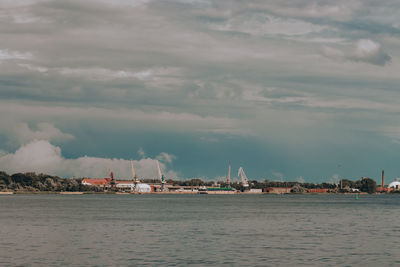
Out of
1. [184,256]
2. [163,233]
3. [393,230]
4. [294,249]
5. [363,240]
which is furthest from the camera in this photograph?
[393,230]

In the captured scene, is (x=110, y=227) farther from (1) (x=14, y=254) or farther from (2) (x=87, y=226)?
(1) (x=14, y=254)

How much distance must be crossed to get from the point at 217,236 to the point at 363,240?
19.8 meters

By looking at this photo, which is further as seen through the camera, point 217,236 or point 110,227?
point 110,227

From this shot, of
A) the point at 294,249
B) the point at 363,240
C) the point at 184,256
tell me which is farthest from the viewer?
the point at 363,240

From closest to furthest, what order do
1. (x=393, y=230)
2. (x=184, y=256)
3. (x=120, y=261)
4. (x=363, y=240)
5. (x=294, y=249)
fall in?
(x=120, y=261) < (x=184, y=256) < (x=294, y=249) < (x=363, y=240) < (x=393, y=230)

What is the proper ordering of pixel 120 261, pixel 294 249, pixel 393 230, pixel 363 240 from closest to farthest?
pixel 120 261 → pixel 294 249 → pixel 363 240 → pixel 393 230

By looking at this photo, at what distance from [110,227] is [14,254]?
3673cm

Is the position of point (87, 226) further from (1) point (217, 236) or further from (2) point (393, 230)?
(2) point (393, 230)

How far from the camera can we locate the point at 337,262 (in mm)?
54125

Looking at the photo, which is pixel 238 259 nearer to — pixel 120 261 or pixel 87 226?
pixel 120 261

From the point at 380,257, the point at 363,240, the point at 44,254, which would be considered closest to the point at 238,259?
the point at 380,257

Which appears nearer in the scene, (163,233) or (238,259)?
(238,259)

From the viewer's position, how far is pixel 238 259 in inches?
2184

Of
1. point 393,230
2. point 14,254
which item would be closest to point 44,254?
point 14,254
